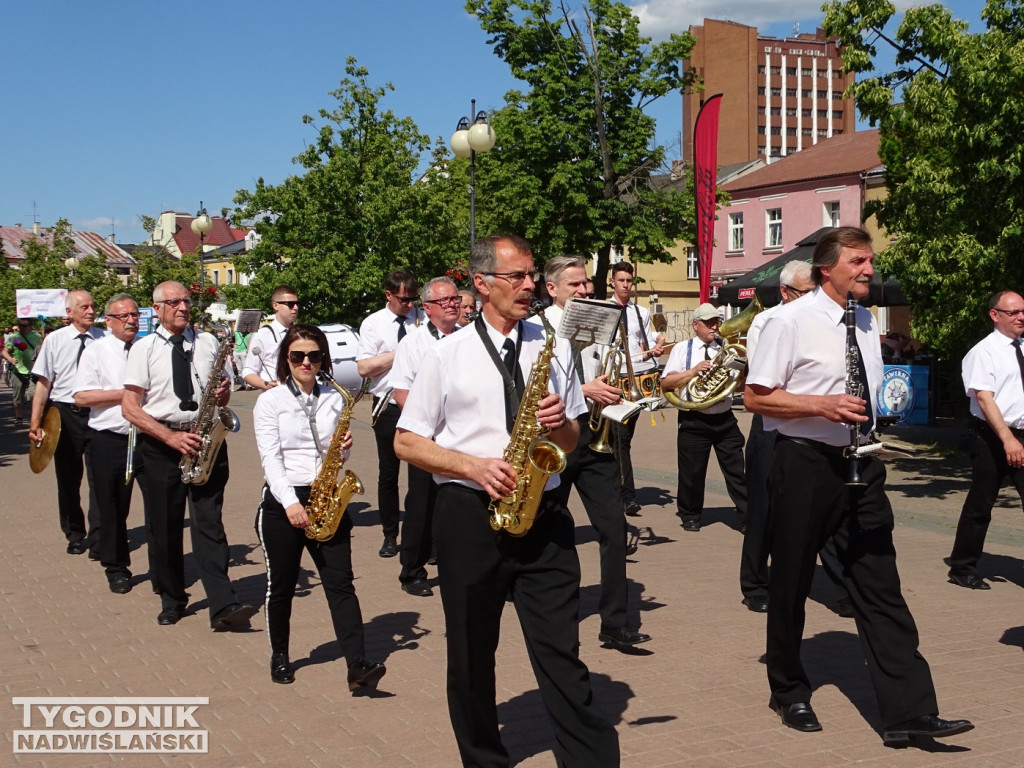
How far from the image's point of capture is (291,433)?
6234mm

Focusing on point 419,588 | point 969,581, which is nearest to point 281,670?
point 419,588

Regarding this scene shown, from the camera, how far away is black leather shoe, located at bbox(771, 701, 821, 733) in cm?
523

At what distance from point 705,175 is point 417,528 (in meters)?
10.4

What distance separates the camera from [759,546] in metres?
7.71

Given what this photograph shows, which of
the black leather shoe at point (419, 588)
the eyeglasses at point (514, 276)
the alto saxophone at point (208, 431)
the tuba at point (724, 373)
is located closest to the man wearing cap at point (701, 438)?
the tuba at point (724, 373)

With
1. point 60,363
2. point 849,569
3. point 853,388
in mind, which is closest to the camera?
point 853,388

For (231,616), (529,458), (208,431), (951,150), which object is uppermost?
(951,150)

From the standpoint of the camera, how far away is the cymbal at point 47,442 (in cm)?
1034

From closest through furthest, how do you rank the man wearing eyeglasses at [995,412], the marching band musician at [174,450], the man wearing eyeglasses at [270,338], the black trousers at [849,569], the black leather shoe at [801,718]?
the black trousers at [849,569], the black leather shoe at [801,718], the marching band musician at [174,450], the man wearing eyeglasses at [995,412], the man wearing eyeglasses at [270,338]

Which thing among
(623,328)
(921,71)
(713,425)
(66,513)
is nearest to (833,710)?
(623,328)

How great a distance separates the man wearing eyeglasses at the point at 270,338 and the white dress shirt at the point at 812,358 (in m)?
4.95

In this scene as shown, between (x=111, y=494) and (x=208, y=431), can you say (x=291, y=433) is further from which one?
(x=111, y=494)

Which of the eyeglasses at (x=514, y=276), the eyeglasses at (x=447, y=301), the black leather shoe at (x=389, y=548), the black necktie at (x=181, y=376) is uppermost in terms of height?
the eyeglasses at (x=514, y=276)

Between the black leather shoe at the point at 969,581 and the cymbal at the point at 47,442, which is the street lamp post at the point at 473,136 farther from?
the black leather shoe at the point at 969,581
